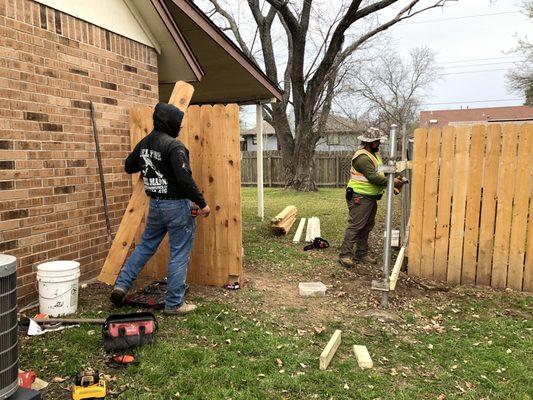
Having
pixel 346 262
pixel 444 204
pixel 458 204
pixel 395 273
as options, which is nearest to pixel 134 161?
pixel 395 273

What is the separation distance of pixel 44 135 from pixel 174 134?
137 cm

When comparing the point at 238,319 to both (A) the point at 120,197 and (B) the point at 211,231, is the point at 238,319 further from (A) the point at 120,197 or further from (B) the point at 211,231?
(A) the point at 120,197

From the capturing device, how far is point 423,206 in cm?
559

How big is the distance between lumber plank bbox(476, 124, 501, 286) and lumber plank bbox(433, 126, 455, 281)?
39cm

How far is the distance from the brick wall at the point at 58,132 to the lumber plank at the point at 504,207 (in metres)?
4.80

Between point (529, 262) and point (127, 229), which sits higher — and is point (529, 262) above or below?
below

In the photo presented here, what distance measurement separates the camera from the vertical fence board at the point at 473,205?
17.2ft

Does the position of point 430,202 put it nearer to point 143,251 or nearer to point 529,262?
point 529,262

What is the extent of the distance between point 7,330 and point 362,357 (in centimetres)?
259

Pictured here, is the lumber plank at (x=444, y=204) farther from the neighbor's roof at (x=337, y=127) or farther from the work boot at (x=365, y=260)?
the neighbor's roof at (x=337, y=127)

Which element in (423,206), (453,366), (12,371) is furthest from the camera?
(423,206)

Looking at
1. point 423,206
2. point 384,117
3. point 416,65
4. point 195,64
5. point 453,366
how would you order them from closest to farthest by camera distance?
point 453,366 → point 423,206 → point 195,64 → point 384,117 → point 416,65

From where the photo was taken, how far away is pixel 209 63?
8.48 m

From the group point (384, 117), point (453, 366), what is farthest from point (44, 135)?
point (384, 117)
